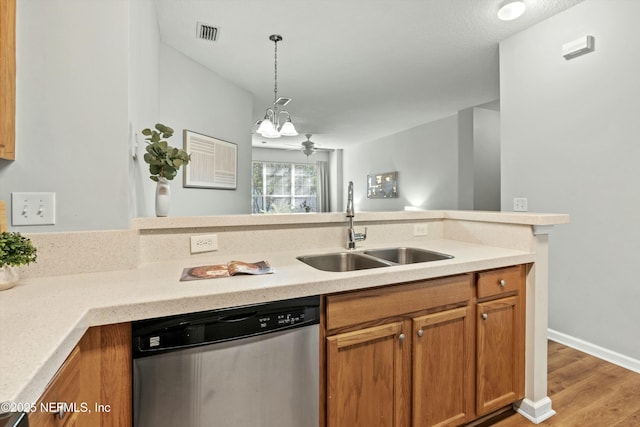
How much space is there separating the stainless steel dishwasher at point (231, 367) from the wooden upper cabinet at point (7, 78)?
79 cm

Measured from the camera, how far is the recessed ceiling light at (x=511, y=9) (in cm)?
223

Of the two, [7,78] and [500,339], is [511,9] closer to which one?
[500,339]

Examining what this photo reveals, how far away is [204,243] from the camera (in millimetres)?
1519

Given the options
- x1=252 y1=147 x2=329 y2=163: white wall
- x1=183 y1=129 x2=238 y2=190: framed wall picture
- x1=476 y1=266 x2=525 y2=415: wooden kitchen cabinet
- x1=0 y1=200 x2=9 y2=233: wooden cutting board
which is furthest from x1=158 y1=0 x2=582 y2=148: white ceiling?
x1=252 y1=147 x2=329 y2=163: white wall

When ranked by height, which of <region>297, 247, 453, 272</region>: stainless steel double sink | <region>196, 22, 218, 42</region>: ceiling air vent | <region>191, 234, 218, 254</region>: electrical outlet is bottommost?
<region>297, 247, 453, 272</region>: stainless steel double sink

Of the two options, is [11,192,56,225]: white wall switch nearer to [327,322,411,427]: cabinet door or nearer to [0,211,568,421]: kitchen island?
[0,211,568,421]: kitchen island

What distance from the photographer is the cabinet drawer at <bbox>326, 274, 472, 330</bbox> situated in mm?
1153

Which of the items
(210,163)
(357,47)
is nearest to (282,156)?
(210,163)

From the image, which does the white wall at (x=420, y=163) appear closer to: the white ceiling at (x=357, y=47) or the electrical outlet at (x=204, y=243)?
the white ceiling at (x=357, y=47)

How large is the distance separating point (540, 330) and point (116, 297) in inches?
76.6

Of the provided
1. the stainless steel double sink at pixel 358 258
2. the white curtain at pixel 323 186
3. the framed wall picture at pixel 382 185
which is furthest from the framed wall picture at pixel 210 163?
the white curtain at pixel 323 186

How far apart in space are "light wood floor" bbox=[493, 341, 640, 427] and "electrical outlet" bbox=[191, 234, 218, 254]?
1.72 meters

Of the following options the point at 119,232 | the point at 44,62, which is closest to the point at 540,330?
the point at 119,232

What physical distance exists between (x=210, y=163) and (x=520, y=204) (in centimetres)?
311
